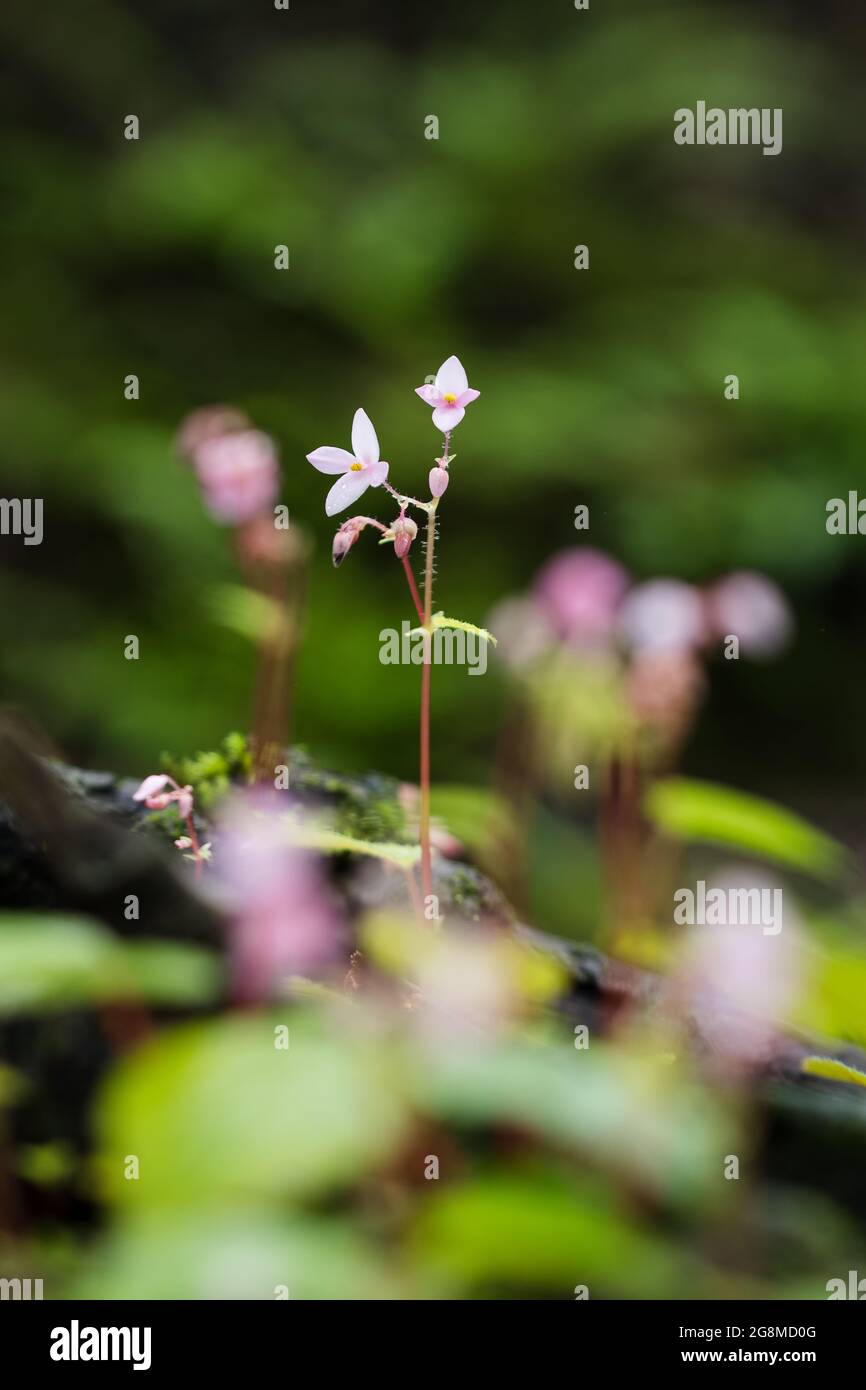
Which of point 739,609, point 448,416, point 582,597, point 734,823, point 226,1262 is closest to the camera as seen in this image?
point 226,1262

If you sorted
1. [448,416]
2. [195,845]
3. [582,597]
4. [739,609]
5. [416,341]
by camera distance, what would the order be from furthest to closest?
[416,341], [582,597], [739,609], [195,845], [448,416]

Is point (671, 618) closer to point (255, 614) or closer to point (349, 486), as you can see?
point (255, 614)

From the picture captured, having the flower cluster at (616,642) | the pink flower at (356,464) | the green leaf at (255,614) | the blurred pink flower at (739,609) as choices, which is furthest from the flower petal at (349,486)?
the blurred pink flower at (739,609)

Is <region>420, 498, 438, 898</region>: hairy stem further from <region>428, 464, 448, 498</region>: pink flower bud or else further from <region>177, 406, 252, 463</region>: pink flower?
<region>177, 406, 252, 463</region>: pink flower

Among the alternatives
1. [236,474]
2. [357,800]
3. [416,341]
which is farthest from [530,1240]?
[416,341]

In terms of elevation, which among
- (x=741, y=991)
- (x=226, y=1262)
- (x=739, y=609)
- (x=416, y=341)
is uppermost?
(x=416, y=341)

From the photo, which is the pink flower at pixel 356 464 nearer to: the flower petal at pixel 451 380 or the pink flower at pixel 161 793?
the flower petal at pixel 451 380

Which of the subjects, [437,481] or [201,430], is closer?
[437,481]

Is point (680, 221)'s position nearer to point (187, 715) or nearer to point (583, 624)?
point (187, 715)
